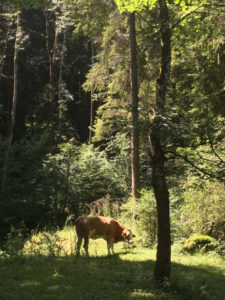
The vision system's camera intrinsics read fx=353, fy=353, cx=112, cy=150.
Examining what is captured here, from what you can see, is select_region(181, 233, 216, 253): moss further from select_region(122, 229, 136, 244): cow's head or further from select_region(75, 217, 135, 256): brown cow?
select_region(75, 217, 135, 256): brown cow

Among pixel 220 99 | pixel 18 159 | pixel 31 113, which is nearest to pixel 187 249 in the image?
pixel 220 99

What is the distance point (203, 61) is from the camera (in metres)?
14.0

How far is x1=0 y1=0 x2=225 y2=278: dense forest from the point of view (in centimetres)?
625

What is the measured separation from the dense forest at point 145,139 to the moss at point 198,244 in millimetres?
572

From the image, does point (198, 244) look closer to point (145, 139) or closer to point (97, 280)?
point (97, 280)

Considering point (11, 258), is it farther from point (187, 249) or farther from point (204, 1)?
point (204, 1)

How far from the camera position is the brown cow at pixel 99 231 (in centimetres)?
913

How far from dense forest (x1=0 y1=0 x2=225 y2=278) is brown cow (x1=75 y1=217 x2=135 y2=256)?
5.50 feet

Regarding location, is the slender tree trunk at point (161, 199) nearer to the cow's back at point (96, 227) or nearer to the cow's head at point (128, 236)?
the cow's back at point (96, 227)

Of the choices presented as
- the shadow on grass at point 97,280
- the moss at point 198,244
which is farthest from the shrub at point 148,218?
the shadow on grass at point 97,280

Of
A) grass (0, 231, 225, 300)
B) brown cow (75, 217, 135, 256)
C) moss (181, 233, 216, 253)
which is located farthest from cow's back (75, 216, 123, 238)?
moss (181, 233, 216, 253)

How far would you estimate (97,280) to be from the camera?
6.61 m

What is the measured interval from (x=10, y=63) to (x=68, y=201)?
60.9ft

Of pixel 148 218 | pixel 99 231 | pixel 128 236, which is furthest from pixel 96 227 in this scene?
pixel 148 218
